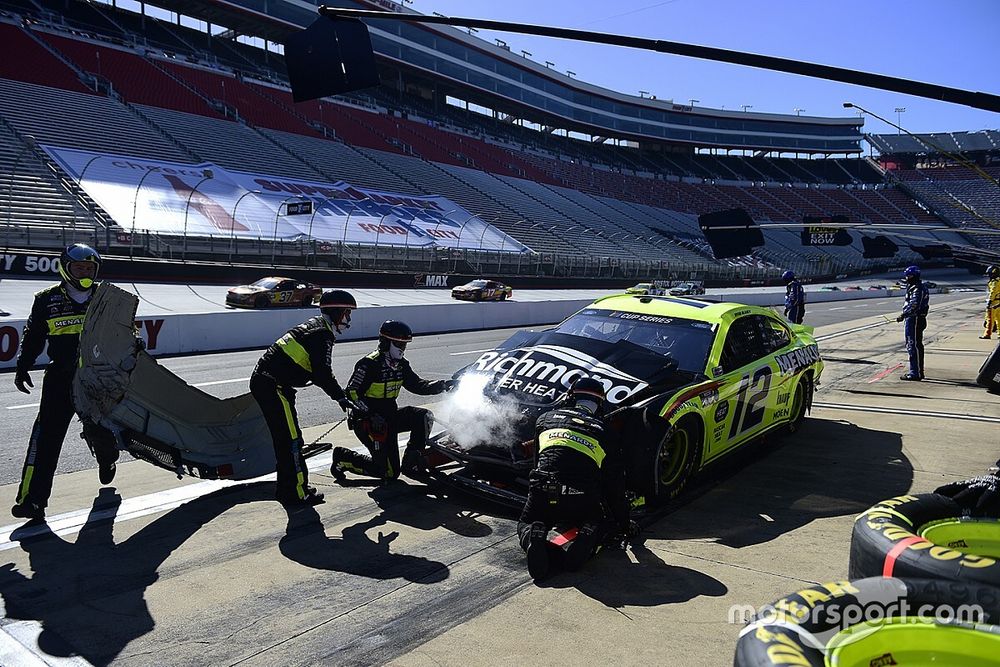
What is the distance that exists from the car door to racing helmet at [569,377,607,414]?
181cm

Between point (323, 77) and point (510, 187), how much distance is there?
53.2 m

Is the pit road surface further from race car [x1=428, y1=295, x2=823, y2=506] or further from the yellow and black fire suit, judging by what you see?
the yellow and black fire suit

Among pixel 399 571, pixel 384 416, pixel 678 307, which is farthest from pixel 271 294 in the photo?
pixel 399 571

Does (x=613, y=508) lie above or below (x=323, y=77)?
below

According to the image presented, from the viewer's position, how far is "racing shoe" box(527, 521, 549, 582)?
14.1ft

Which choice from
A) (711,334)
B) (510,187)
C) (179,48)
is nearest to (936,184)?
(510,187)

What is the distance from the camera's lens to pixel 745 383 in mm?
6891

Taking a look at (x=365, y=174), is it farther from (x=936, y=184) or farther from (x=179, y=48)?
(x=936, y=184)

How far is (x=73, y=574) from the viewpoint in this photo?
14.2 ft

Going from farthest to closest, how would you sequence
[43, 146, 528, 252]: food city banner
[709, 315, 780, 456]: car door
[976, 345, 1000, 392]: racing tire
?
[43, 146, 528, 252]: food city banner → [709, 315, 780, 456]: car door → [976, 345, 1000, 392]: racing tire

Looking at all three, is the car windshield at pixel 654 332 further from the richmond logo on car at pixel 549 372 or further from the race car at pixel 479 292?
the race car at pixel 479 292

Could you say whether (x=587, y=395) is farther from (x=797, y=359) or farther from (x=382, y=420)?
(x=797, y=359)

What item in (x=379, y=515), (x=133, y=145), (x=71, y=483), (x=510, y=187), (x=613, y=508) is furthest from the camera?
(x=510, y=187)

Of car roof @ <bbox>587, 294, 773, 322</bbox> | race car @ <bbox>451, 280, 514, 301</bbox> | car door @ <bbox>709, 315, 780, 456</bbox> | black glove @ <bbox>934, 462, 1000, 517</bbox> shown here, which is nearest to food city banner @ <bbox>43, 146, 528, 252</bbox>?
race car @ <bbox>451, 280, 514, 301</bbox>
